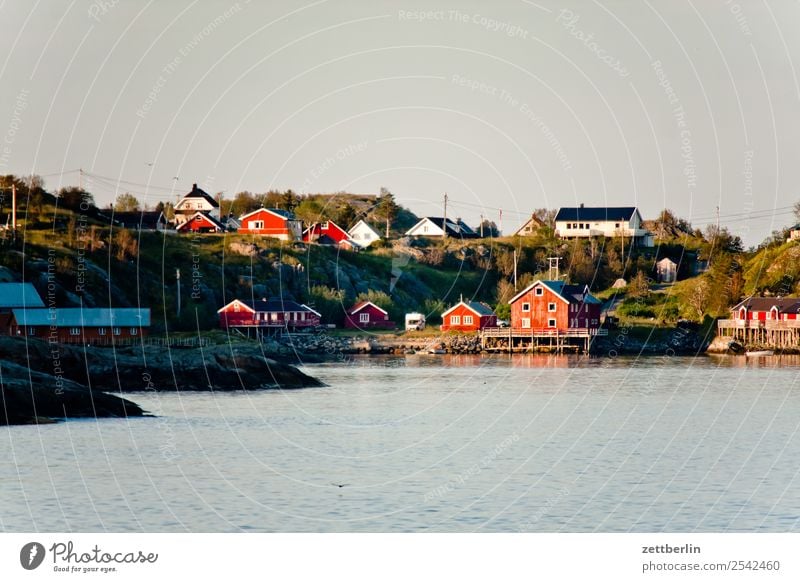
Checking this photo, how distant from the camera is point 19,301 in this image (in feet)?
323

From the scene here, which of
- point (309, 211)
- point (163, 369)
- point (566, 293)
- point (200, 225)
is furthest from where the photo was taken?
point (309, 211)

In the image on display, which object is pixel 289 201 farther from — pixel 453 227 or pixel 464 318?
pixel 464 318

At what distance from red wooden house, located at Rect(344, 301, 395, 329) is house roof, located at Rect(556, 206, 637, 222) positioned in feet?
117

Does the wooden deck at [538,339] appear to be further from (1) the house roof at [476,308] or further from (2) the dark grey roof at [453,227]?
(2) the dark grey roof at [453,227]

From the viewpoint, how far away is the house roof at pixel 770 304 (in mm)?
118812

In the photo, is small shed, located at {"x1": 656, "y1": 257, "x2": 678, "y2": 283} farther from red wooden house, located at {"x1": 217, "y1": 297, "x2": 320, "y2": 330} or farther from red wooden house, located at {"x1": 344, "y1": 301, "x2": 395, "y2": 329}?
red wooden house, located at {"x1": 217, "y1": 297, "x2": 320, "y2": 330}

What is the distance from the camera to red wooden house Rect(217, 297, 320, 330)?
120 m

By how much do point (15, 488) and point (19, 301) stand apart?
62812 mm

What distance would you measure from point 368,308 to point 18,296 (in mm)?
41885

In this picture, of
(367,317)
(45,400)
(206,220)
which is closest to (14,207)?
(367,317)

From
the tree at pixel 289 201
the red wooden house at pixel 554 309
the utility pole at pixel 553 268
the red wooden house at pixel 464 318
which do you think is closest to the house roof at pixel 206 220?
the tree at pixel 289 201

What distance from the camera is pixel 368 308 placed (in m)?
132
